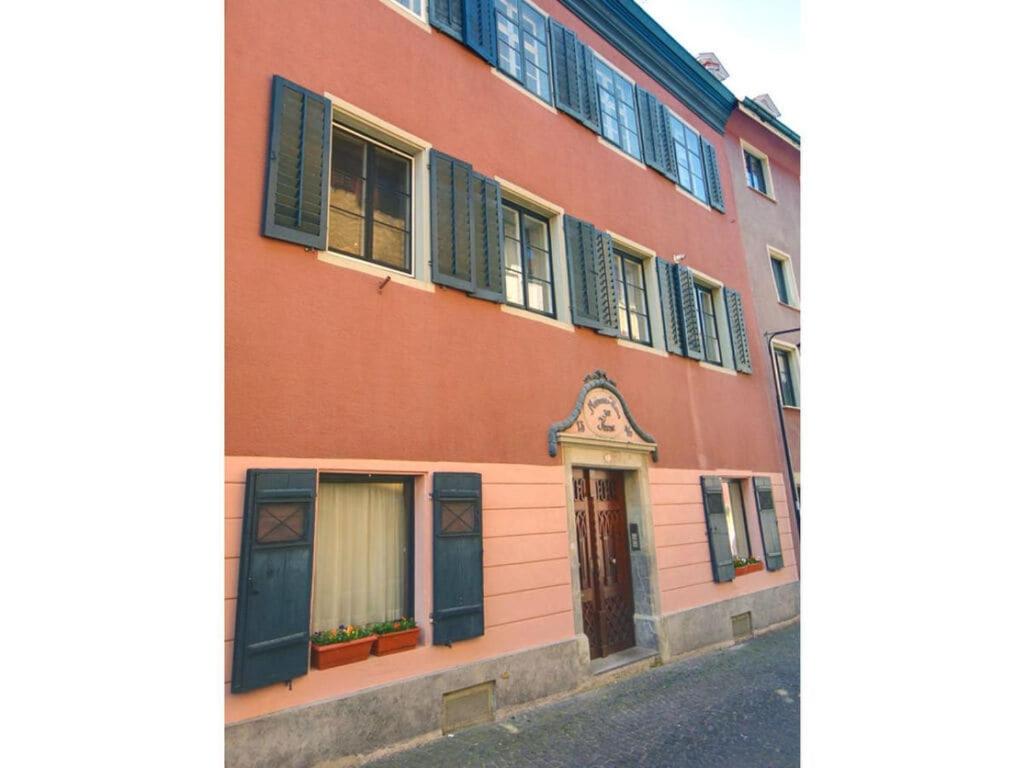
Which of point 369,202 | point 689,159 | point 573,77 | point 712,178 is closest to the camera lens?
point 369,202

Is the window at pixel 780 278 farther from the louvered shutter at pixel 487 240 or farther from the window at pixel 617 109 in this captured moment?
the louvered shutter at pixel 487 240

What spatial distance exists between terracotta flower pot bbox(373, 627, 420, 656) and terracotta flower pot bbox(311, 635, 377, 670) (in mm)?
85

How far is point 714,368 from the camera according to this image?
990cm

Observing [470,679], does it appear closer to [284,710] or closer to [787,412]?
[284,710]

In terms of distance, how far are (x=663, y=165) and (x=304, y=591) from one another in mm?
9347

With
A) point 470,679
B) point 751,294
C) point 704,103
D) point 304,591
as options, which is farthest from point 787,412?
point 304,591

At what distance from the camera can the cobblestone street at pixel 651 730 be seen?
14.3 feet

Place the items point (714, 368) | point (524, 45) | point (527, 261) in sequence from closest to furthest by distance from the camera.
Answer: point (527, 261), point (524, 45), point (714, 368)

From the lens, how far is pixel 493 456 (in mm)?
5953

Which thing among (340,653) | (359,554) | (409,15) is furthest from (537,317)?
(340,653)

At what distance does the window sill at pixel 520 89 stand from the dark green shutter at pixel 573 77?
0.67 feet

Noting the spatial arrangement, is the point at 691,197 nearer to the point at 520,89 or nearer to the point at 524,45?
the point at 524,45

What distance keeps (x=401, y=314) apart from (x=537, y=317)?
2.07m
